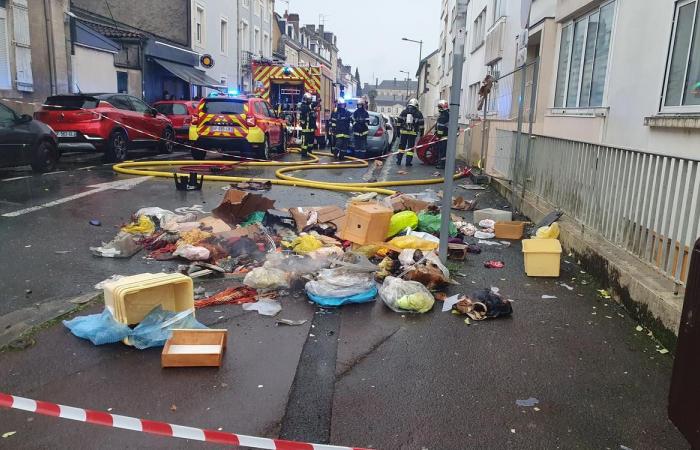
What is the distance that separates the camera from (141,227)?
22.8ft

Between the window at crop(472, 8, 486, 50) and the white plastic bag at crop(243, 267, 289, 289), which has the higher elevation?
the window at crop(472, 8, 486, 50)

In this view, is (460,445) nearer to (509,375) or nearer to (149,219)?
(509,375)

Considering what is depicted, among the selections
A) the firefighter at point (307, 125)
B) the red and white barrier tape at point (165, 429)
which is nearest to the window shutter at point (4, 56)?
the firefighter at point (307, 125)

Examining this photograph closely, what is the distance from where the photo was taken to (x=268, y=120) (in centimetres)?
1622

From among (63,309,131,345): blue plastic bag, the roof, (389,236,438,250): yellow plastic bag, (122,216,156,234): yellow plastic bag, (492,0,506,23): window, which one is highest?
(492,0,506,23): window

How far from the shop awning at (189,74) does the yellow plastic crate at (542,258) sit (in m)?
23.4

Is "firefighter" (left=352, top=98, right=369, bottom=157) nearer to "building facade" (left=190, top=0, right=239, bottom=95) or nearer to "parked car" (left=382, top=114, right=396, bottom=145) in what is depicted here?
"parked car" (left=382, top=114, right=396, bottom=145)

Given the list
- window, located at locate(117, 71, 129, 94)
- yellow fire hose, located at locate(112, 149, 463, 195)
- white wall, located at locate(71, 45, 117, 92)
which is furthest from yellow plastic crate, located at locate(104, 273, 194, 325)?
window, located at locate(117, 71, 129, 94)

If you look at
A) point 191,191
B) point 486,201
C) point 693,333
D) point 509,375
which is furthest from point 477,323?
point 191,191

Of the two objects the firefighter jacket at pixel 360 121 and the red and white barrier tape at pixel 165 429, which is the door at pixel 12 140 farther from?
the red and white barrier tape at pixel 165 429

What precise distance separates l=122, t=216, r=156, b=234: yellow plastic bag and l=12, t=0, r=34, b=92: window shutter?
11.2m

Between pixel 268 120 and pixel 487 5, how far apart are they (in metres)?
9.72

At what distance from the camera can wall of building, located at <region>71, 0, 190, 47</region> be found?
27219 mm

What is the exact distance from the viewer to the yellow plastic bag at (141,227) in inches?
270
